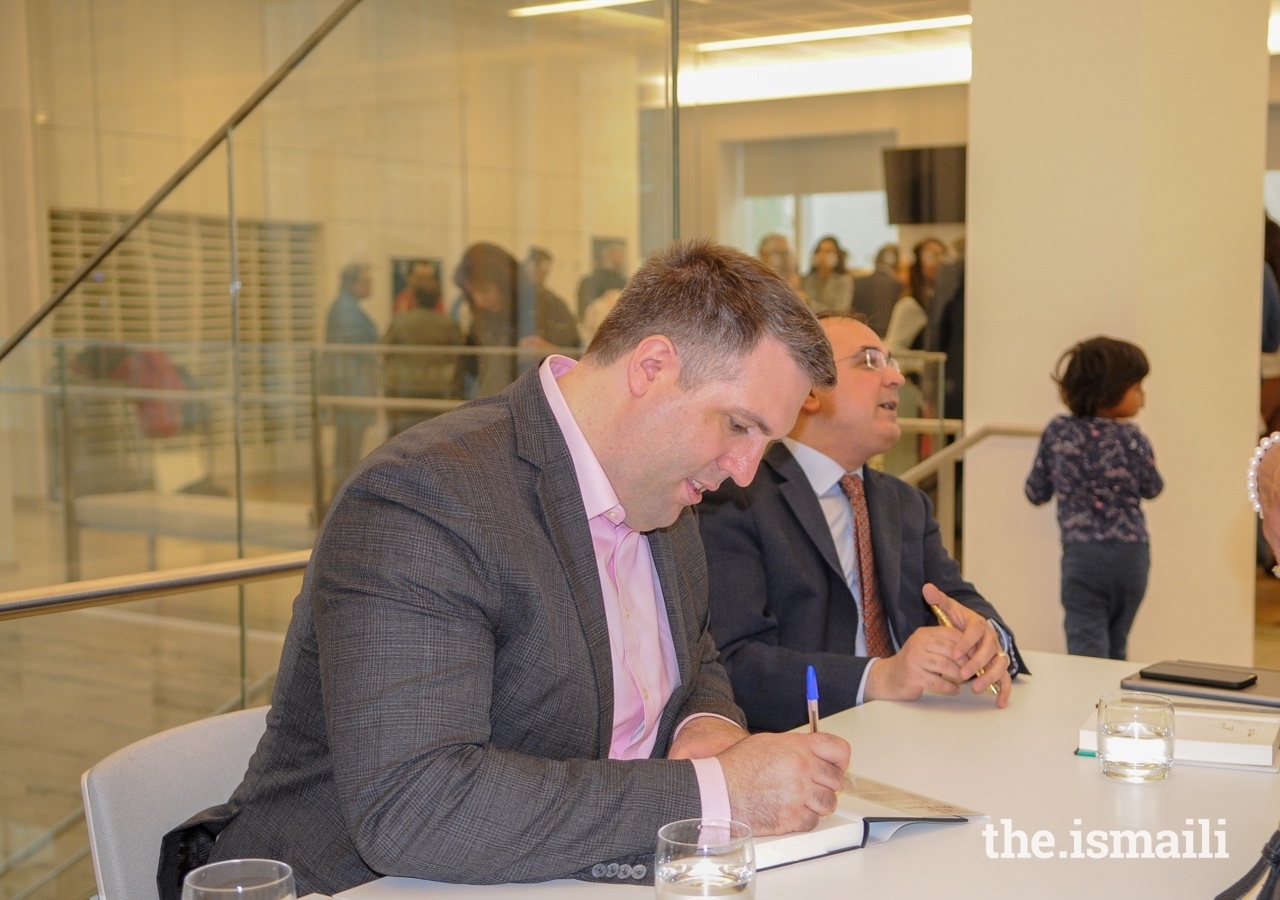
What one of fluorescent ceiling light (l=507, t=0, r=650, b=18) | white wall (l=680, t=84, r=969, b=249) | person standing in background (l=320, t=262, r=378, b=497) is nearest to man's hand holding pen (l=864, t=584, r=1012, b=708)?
person standing in background (l=320, t=262, r=378, b=497)

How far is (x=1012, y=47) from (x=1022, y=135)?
0.34 metres

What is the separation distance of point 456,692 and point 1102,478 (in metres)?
3.55

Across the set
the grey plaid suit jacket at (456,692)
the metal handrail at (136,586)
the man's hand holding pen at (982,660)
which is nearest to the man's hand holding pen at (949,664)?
the man's hand holding pen at (982,660)

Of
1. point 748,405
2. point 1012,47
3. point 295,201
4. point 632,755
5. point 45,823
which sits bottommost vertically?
point 45,823

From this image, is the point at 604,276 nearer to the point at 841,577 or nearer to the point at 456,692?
the point at 841,577

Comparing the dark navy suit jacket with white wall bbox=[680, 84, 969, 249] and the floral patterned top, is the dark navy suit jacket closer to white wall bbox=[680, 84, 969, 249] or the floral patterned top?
the floral patterned top

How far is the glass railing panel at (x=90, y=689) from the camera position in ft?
10.3

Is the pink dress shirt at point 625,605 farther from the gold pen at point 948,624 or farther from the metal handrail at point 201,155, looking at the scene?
the metal handrail at point 201,155

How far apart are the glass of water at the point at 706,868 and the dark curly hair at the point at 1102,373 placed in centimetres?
369

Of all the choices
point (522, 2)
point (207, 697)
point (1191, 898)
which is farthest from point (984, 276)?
point (1191, 898)

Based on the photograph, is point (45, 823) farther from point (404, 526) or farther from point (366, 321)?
point (404, 526)

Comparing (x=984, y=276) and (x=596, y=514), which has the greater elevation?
(x=984, y=276)

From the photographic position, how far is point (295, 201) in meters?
4.60

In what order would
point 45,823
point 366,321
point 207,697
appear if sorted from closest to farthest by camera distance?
point 45,823
point 207,697
point 366,321
